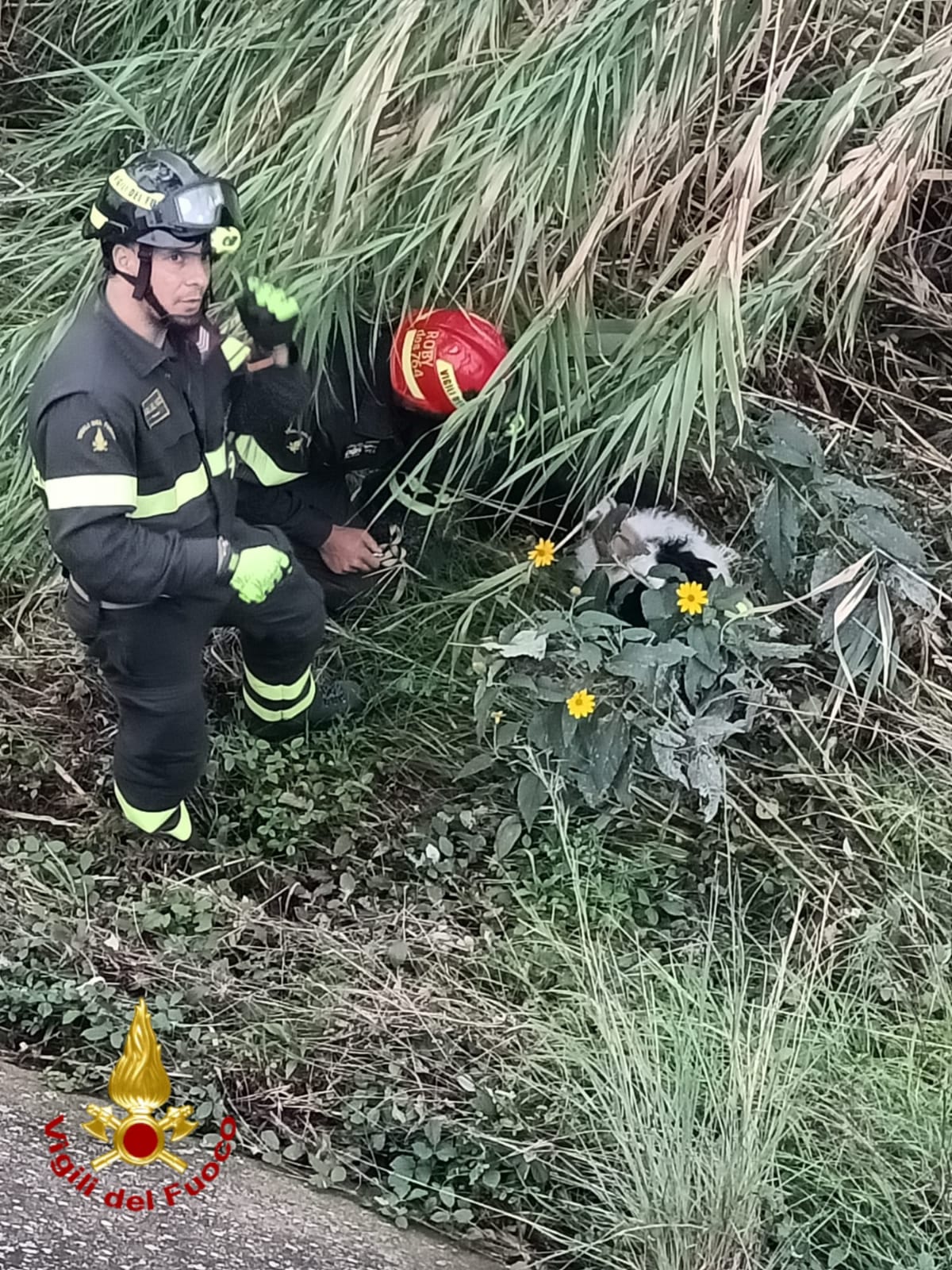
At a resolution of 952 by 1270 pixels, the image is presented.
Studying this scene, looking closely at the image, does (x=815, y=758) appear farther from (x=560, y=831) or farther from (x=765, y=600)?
(x=560, y=831)

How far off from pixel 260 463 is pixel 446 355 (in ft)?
1.48

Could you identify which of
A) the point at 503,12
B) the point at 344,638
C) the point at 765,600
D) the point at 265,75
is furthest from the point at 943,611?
the point at 265,75

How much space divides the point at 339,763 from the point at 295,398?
30.8 inches

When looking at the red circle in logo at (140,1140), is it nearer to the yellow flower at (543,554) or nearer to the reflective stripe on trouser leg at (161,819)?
the reflective stripe on trouser leg at (161,819)

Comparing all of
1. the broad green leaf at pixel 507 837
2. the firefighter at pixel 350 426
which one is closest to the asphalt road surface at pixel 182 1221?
the broad green leaf at pixel 507 837

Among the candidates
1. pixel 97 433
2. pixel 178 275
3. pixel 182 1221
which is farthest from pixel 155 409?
pixel 182 1221

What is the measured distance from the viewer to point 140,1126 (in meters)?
2.08

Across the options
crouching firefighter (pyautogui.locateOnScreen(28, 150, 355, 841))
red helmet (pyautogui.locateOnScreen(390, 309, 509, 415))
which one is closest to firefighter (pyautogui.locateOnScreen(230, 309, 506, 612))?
red helmet (pyautogui.locateOnScreen(390, 309, 509, 415))

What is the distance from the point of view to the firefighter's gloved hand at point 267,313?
229 centimetres

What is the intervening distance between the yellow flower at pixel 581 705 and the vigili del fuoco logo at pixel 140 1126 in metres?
0.92

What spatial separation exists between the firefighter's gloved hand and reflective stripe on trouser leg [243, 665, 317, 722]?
0.68 m

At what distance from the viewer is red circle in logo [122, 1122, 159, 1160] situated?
2.06 m

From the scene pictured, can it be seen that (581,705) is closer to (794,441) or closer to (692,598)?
(692,598)

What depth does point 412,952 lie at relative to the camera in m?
2.33
